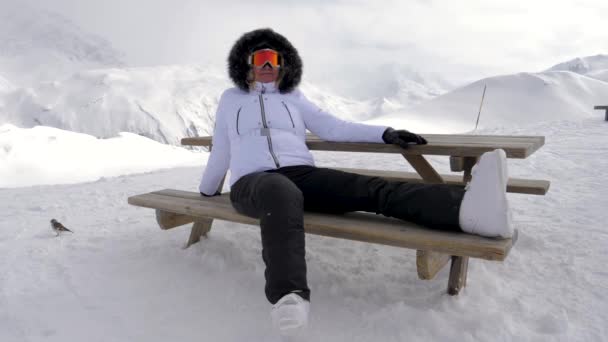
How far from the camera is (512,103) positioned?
20531mm

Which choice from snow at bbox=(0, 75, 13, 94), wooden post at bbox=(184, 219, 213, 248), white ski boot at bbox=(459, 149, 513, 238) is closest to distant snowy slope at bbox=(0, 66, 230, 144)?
snow at bbox=(0, 75, 13, 94)

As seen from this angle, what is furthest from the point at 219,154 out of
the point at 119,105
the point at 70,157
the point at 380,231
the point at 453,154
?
the point at 119,105

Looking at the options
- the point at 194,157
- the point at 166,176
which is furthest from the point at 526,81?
the point at 166,176

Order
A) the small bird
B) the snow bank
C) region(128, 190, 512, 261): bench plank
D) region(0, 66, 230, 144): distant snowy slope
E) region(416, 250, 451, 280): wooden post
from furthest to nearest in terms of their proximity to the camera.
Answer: region(0, 66, 230, 144): distant snowy slope
the snow bank
the small bird
region(416, 250, 451, 280): wooden post
region(128, 190, 512, 261): bench plank

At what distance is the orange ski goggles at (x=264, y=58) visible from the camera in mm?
2771

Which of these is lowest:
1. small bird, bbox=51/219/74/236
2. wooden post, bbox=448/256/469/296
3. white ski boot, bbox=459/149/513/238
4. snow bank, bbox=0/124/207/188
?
snow bank, bbox=0/124/207/188

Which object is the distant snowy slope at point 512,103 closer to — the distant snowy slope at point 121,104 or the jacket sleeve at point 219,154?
the jacket sleeve at point 219,154

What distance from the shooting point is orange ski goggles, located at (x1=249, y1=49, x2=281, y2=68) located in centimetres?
277

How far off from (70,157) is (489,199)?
27.4 feet

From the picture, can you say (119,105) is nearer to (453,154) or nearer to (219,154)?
(219,154)

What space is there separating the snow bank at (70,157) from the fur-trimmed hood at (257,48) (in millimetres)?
5227

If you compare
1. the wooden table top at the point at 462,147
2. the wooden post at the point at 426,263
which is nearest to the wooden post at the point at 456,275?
the wooden post at the point at 426,263

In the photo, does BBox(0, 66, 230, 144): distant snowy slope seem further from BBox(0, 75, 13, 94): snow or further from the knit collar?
the knit collar

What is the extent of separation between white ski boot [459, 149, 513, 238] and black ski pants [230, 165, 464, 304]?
0.07 meters
